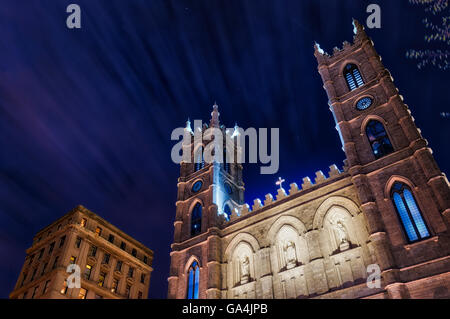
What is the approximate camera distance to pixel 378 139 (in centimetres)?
2714

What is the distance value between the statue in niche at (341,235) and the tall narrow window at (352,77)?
541 inches

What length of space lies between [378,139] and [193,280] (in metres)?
20.1

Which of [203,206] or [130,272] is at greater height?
[130,272]

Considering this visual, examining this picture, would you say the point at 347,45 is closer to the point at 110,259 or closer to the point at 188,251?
the point at 188,251

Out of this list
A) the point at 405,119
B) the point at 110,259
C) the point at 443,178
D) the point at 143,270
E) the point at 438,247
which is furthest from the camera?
the point at 143,270

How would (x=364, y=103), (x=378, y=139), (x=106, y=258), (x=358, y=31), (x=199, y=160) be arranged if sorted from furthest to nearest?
(x=106, y=258) → (x=199, y=160) → (x=358, y=31) → (x=364, y=103) → (x=378, y=139)

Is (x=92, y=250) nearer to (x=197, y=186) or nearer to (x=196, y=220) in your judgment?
(x=196, y=220)

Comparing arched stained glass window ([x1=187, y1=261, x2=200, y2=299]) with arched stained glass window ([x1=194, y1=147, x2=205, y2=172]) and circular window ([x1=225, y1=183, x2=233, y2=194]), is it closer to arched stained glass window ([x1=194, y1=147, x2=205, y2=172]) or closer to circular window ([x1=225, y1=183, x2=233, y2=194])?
circular window ([x1=225, y1=183, x2=233, y2=194])

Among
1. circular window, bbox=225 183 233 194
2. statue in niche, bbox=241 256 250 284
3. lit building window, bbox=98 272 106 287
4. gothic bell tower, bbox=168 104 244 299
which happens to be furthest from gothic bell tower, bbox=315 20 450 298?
lit building window, bbox=98 272 106 287

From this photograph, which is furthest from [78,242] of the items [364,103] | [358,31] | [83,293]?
[358,31]

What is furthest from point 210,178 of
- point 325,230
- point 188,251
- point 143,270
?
point 143,270
